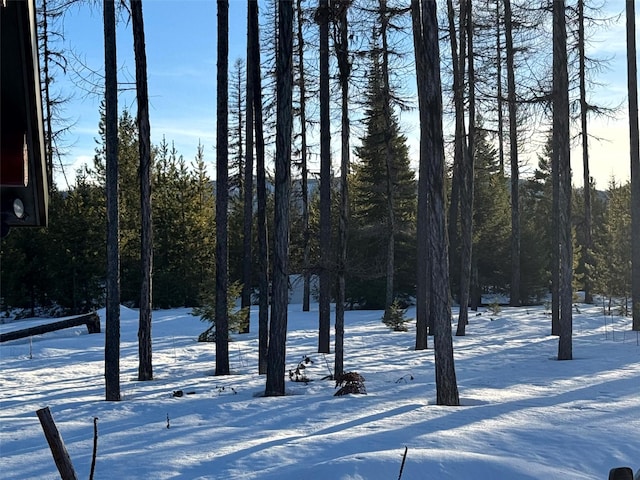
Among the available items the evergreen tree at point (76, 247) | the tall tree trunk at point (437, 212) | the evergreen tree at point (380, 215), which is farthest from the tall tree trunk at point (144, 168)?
the evergreen tree at point (76, 247)

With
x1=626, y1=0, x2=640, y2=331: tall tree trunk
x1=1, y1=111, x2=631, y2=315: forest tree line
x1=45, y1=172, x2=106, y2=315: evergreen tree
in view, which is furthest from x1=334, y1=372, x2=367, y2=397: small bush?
x1=45, y1=172, x2=106, y2=315: evergreen tree

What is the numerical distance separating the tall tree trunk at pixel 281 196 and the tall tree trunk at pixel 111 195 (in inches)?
104

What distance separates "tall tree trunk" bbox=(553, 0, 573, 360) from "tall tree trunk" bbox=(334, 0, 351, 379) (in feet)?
16.1

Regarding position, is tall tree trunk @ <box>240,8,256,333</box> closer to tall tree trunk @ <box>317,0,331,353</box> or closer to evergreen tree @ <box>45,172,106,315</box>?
tall tree trunk @ <box>317,0,331,353</box>

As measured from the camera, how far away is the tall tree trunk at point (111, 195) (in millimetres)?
9766

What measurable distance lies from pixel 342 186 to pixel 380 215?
63.8 feet

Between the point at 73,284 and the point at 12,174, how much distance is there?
27.0 m

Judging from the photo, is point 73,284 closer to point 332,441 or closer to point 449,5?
point 449,5

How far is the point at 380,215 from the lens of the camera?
102ft

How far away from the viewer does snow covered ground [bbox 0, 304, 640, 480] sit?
5672mm

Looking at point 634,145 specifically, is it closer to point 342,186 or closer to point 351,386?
point 342,186

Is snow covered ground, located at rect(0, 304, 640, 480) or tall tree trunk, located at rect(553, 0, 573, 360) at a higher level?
tall tree trunk, located at rect(553, 0, 573, 360)

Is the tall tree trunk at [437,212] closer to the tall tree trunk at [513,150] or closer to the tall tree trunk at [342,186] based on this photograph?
the tall tree trunk at [342,186]

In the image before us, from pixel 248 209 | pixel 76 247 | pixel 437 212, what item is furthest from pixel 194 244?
pixel 437 212
